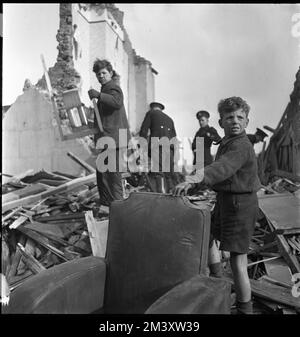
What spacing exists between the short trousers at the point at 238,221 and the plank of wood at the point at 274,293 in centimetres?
62

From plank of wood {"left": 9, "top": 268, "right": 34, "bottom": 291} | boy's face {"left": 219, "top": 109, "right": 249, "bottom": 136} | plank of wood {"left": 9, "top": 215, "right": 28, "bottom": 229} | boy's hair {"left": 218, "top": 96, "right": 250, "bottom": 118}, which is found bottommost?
plank of wood {"left": 9, "top": 268, "right": 34, "bottom": 291}

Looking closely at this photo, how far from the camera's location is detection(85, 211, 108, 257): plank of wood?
3059 millimetres

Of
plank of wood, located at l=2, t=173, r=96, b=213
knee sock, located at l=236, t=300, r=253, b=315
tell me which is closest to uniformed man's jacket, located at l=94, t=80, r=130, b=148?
plank of wood, located at l=2, t=173, r=96, b=213

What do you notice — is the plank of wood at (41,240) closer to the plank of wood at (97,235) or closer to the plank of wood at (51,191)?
the plank of wood at (97,235)

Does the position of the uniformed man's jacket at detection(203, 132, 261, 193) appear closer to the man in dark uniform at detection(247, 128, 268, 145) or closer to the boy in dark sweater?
the boy in dark sweater

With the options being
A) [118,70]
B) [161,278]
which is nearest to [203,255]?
[161,278]

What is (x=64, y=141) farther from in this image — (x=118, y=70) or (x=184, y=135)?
(x=184, y=135)

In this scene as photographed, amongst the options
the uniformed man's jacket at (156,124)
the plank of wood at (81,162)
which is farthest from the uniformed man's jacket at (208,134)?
the plank of wood at (81,162)

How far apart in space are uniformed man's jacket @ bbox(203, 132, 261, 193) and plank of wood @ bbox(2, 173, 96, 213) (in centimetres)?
290

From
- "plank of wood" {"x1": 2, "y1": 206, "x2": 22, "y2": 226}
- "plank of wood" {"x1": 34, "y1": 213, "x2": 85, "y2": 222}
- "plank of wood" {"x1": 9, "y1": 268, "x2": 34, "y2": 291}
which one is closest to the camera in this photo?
"plank of wood" {"x1": 9, "y1": 268, "x2": 34, "y2": 291}
